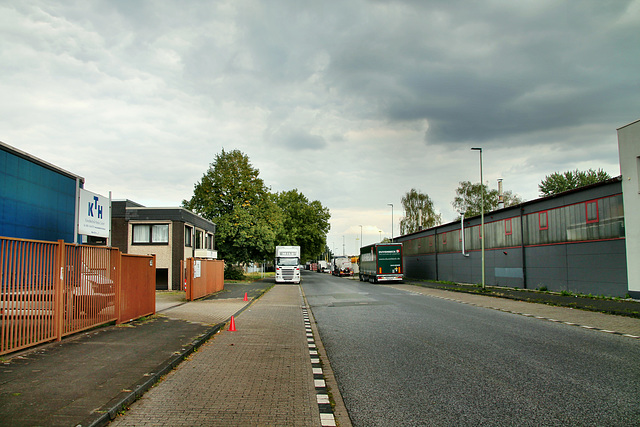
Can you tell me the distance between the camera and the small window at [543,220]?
2636cm

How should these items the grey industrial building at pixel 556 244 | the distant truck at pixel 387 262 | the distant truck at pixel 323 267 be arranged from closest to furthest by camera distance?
the grey industrial building at pixel 556 244, the distant truck at pixel 387 262, the distant truck at pixel 323 267

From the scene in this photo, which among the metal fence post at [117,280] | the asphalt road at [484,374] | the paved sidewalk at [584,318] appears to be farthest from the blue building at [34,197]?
the paved sidewalk at [584,318]

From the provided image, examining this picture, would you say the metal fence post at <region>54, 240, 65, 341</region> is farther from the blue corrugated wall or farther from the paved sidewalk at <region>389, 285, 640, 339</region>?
the paved sidewalk at <region>389, 285, 640, 339</region>

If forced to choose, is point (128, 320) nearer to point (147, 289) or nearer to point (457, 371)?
point (147, 289)

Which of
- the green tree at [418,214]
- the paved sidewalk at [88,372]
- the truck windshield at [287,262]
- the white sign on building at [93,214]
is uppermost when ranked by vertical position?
the green tree at [418,214]

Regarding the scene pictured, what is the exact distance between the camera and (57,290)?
29.1 ft

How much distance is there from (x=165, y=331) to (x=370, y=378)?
5912 millimetres

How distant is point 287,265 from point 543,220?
75.6 feet

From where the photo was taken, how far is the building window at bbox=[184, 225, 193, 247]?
114 ft

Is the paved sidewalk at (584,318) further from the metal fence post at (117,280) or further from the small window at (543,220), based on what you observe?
the metal fence post at (117,280)

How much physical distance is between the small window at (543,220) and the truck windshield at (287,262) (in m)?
22.4

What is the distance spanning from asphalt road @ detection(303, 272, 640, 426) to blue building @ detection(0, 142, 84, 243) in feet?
25.7

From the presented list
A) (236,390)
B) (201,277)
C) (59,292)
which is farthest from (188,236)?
(236,390)

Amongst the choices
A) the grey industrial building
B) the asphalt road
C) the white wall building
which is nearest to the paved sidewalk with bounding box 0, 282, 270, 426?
the asphalt road
